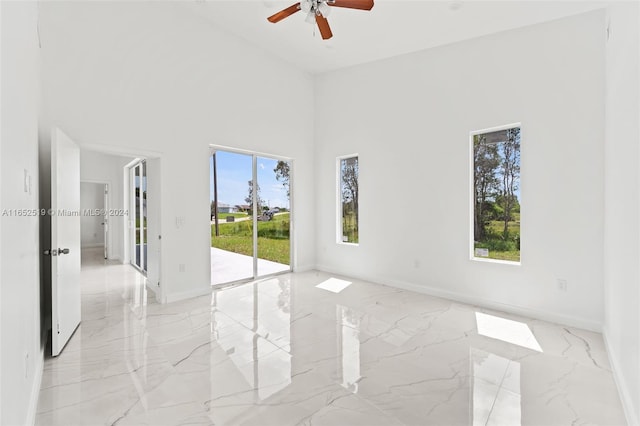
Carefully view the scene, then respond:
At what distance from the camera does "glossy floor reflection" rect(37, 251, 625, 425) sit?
6.45 feet

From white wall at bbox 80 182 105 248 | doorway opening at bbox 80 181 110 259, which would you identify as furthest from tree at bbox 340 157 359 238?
white wall at bbox 80 182 105 248

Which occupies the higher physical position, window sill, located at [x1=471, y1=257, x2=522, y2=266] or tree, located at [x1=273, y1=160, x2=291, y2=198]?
tree, located at [x1=273, y1=160, x2=291, y2=198]

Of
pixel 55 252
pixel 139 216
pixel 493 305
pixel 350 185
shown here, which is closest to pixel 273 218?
pixel 350 185

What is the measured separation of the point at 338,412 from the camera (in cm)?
197

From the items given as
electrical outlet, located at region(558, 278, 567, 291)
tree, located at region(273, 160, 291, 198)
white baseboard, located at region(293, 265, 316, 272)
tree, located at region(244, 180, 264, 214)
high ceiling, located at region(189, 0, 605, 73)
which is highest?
high ceiling, located at region(189, 0, 605, 73)

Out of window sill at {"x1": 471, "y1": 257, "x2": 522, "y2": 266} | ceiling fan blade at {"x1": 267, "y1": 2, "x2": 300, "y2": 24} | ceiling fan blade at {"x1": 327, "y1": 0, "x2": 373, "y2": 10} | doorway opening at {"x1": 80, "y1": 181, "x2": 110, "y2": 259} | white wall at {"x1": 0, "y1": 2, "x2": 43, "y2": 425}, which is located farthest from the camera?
doorway opening at {"x1": 80, "y1": 181, "x2": 110, "y2": 259}

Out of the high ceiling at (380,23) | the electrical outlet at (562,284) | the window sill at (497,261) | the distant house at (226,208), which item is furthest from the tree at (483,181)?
the distant house at (226,208)

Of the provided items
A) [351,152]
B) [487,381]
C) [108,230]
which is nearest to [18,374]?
[487,381]

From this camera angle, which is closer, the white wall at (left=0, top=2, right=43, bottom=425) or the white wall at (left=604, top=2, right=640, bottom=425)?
the white wall at (left=0, top=2, right=43, bottom=425)

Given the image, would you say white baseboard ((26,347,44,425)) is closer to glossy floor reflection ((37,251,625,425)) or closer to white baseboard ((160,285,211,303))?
glossy floor reflection ((37,251,625,425))

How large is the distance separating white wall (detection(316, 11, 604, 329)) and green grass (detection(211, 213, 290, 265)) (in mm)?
829

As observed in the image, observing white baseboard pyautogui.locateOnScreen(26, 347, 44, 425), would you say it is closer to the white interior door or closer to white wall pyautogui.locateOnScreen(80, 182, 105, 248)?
the white interior door

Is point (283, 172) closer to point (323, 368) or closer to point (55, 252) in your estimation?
point (55, 252)

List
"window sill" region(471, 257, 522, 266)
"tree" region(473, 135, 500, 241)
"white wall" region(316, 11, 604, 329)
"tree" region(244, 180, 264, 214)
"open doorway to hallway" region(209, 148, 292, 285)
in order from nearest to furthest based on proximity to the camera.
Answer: "white wall" region(316, 11, 604, 329) → "window sill" region(471, 257, 522, 266) → "tree" region(473, 135, 500, 241) → "open doorway to hallway" region(209, 148, 292, 285) → "tree" region(244, 180, 264, 214)
